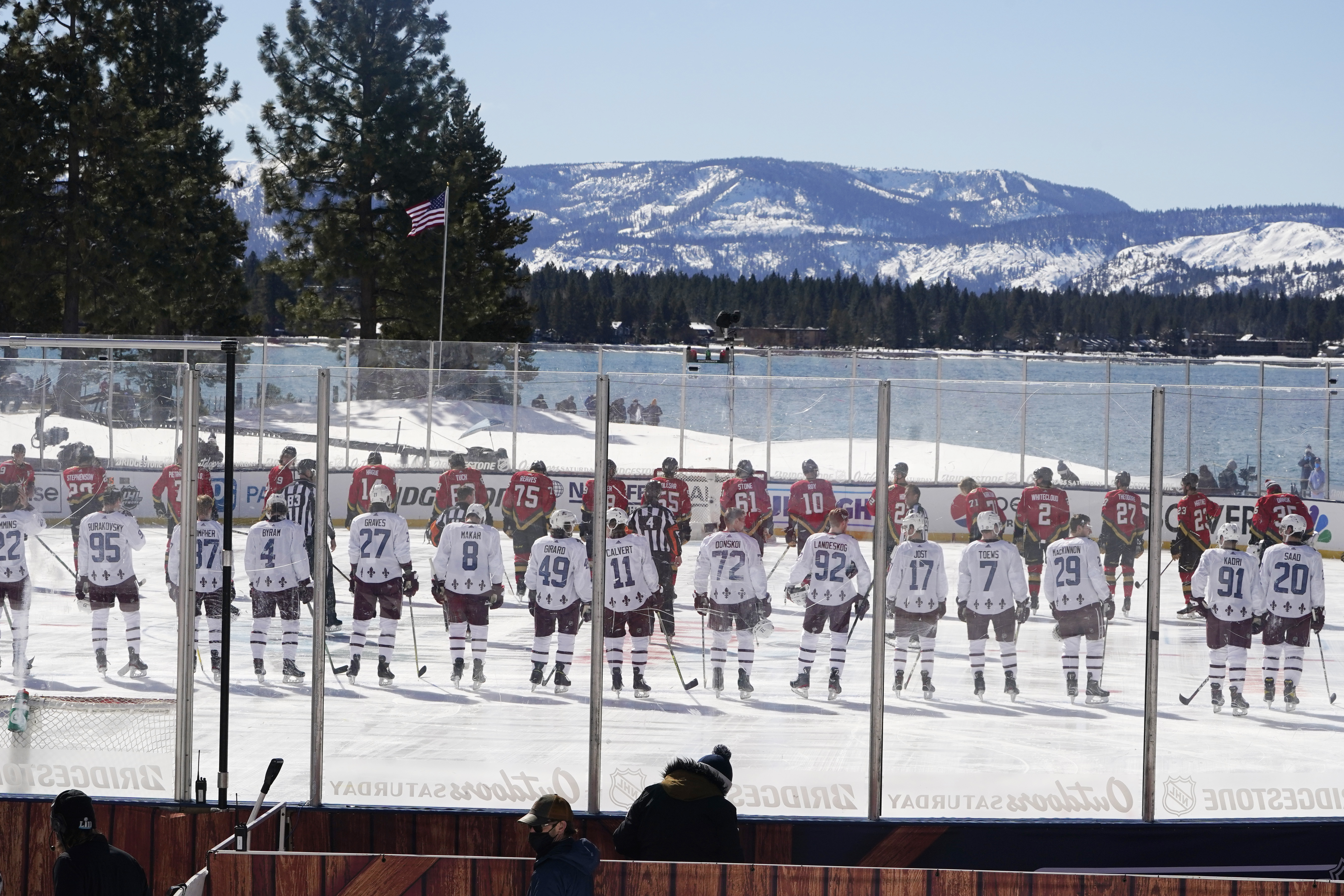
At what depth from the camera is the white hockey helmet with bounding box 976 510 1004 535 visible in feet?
21.9

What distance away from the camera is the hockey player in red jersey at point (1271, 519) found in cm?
704

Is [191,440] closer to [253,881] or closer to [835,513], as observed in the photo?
[253,881]

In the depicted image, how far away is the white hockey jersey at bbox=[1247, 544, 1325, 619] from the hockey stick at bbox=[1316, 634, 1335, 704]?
243 mm

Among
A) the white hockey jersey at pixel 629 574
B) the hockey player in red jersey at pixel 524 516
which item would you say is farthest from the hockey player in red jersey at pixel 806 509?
the hockey player in red jersey at pixel 524 516

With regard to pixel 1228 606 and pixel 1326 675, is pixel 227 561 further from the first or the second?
pixel 1326 675

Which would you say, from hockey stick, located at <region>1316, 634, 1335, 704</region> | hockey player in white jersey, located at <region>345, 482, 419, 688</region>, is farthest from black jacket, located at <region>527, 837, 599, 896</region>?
hockey stick, located at <region>1316, 634, 1335, 704</region>

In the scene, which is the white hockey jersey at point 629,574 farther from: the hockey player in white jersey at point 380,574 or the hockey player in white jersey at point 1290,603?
the hockey player in white jersey at point 1290,603

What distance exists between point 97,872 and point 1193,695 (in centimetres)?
501

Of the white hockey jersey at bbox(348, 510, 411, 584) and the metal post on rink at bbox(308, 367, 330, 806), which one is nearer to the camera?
the metal post on rink at bbox(308, 367, 330, 806)

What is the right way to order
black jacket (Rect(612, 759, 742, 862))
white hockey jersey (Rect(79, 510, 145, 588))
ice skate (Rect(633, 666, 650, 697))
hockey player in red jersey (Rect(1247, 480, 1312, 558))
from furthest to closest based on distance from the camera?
hockey player in red jersey (Rect(1247, 480, 1312, 558)), white hockey jersey (Rect(79, 510, 145, 588)), ice skate (Rect(633, 666, 650, 697)), black jacket (Rect(612, 759, 742, 862))

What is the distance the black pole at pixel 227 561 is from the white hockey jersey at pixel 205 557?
16 cm

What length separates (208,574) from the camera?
675 cm

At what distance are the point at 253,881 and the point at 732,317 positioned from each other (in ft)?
59.9

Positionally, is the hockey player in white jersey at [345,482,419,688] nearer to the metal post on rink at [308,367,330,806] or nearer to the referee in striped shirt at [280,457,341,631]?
the referee in striped shirt at [280,457,341,631]
